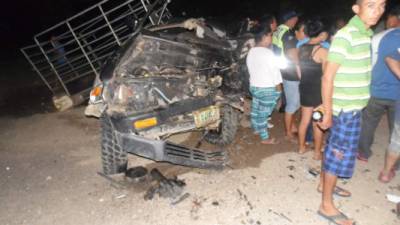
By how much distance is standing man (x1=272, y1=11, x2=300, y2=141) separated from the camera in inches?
167

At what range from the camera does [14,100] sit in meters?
7.72

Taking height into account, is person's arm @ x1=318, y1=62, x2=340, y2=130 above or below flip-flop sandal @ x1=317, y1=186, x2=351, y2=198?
above

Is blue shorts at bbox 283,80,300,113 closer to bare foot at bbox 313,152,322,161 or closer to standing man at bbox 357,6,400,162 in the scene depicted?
bare foot at bbox 313,152,322,161

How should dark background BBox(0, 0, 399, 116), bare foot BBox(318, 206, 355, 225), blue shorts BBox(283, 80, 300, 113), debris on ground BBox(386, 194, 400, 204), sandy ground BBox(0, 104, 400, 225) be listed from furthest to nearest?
dark background BBox(0, 0, 399, 116) < blue shorts BBox(283, 80, 300, 113) < debris on ground BBox(386, 194, 400, 204) < sandy ground BBox(0, 104, 400, 225) < bare foot BBox(318, 206, 355, 225)

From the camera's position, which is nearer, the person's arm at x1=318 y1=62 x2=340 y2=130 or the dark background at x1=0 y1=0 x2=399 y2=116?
the person's arm at x1=318 y1=62 x2=340 y2=130

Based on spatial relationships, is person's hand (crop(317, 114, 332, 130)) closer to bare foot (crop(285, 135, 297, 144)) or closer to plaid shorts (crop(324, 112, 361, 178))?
plaid shorts (crop(324, 112, 361, 178))

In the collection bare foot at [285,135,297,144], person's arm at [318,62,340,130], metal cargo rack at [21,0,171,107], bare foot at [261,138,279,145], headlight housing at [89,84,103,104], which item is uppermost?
metal cargo rack at [21,0,171,107]

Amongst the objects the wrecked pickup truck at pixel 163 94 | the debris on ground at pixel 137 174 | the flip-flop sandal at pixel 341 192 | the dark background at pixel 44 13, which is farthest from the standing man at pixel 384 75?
the dark background at pixel 44 13

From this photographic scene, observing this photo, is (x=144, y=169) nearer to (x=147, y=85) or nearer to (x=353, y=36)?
(x=147, y=85)

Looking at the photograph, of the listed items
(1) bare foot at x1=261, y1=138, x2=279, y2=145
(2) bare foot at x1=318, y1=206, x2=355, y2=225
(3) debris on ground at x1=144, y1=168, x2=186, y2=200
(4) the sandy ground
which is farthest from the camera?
(1) bare foot at x1=261, y1=138, x2=279, y2=145

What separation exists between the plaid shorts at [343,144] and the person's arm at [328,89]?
160mm

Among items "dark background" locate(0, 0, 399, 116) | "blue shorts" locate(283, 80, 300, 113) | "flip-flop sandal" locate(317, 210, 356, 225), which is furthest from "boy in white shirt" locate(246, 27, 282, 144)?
"dark background" locate(0, 0, 399, 116)

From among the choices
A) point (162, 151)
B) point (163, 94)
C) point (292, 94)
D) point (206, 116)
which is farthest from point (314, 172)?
point (163, 94)

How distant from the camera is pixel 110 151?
391 cm
